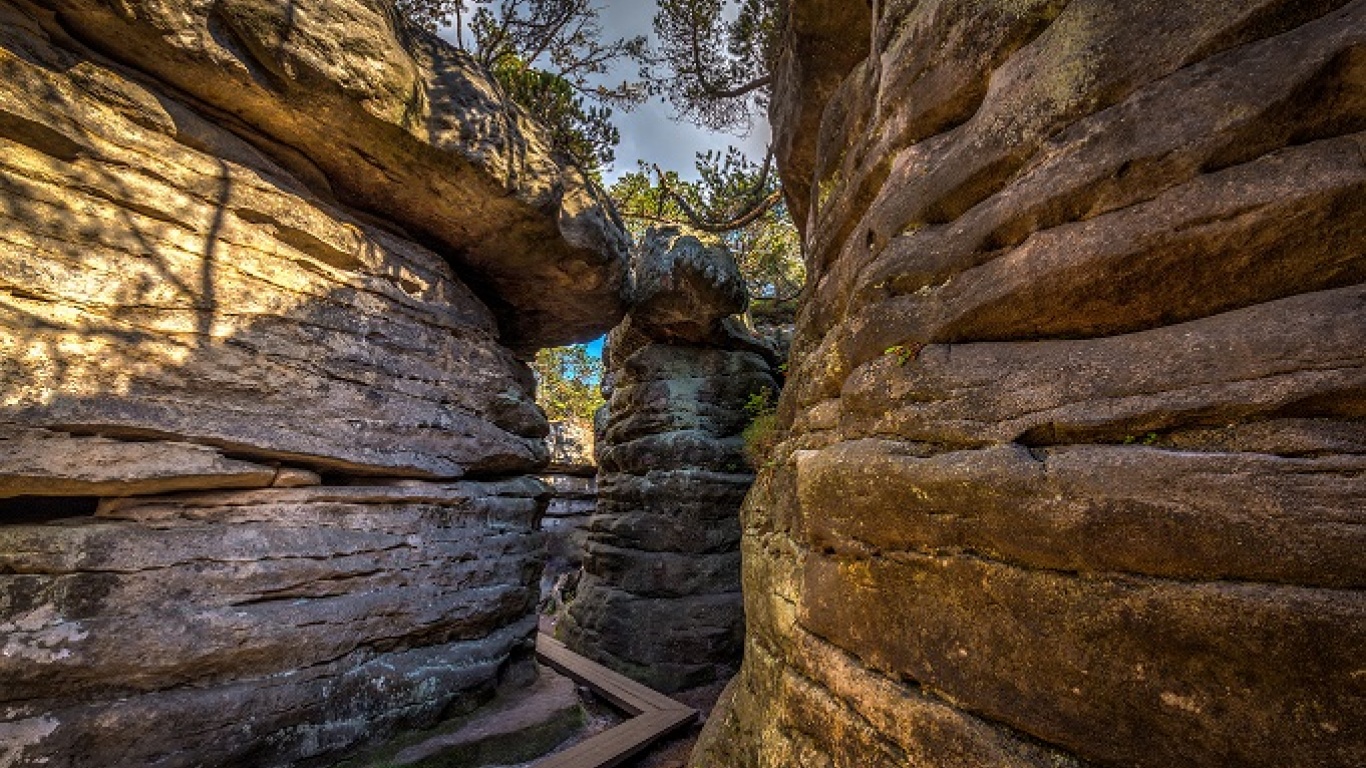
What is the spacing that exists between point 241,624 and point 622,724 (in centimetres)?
437

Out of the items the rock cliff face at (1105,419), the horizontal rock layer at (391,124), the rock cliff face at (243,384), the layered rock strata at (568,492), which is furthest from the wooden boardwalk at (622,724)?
the layered rock strata at (568,492)

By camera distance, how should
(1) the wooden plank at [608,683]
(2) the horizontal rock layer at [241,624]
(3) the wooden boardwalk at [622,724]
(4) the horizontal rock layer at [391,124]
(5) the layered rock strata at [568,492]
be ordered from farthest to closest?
(5) the layered rock strata at [568,492] < (1) the wooden plank at [608,683] < (3) the wooden boardwalk at [622,724] < (4) the horizontal rock layer at [391,124] < (2) the horizontal rock layer at [241,624]

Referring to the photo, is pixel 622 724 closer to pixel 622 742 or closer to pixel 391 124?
pixel 622 742

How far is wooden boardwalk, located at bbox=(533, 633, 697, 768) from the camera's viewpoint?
5750 millimetres

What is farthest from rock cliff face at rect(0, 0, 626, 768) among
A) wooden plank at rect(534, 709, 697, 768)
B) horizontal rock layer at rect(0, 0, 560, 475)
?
wooden plank at rect(534, 709, 697, 768)

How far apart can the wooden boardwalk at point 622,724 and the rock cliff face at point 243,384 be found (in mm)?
1517

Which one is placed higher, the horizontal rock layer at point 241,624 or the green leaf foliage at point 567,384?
the green leaf foliage at point 567,384

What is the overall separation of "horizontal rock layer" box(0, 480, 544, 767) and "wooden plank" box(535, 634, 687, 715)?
2.07 m

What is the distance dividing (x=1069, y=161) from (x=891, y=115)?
1763 millimetres

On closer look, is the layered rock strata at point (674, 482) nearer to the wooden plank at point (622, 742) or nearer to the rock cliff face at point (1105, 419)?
the wooden plank at point (622, 742)

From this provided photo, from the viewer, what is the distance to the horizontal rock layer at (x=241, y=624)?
13.3 ft

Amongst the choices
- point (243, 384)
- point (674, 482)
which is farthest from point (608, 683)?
point (243, 384)

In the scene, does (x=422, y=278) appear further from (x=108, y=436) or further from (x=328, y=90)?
(x=108, y=436)

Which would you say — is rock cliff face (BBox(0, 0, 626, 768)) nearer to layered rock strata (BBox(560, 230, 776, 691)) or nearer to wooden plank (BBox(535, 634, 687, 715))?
wooden plank (BBox(535, 634, 687, 715))
